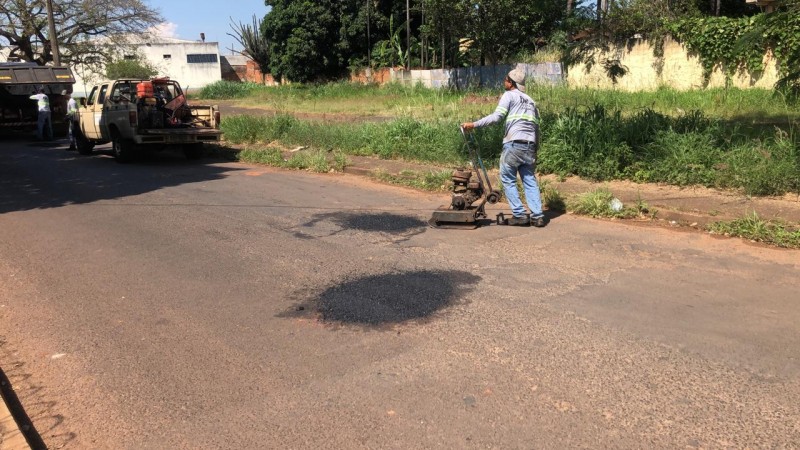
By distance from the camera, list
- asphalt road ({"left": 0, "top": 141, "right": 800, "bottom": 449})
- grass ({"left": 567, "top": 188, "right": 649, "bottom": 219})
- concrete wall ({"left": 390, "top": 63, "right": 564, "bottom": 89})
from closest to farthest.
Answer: asphalt road ({"left": 0, "top": 141, "right": 800, "bottom": 449}), grass ({"left": 567, "top": 188, "right": 649, "bottom": 219}), concrete wall ({"left": 390, "top": 63, "right": 564, "bottom": 89})

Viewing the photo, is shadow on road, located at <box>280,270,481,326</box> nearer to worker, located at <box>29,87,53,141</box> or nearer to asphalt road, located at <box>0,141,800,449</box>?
asphalt road, located at <box>0,141,800,449</box>

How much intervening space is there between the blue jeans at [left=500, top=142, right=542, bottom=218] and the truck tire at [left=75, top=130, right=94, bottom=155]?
43.1ft

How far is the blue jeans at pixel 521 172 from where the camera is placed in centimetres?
735

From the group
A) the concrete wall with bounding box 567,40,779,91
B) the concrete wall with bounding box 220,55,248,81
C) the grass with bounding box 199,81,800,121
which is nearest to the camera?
the grass with bounding box 199,81,800,121

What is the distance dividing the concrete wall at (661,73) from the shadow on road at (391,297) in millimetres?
15425

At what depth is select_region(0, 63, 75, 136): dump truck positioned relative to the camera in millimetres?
21344

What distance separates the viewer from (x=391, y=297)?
512cm

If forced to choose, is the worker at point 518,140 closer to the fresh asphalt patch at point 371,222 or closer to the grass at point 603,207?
the grass at point 603,207

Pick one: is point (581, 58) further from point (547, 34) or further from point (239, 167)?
point (239, 167)

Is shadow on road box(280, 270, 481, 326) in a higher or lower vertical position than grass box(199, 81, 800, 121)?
lower

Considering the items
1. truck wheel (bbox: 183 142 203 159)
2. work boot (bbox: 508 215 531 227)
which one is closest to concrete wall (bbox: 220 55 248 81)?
truck wheel (bbox: 183 142 203 159)

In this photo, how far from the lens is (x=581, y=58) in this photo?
77.2 feet

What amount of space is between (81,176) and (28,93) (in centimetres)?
1208

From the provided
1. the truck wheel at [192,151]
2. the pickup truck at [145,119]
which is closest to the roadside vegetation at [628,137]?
the truck wheel at [192,151]
